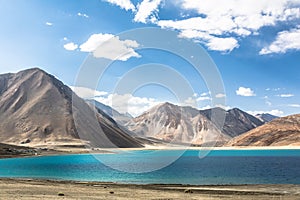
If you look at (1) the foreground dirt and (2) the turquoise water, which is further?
(2) the turquoise water

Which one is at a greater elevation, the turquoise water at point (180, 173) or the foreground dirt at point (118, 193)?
the turquoise water at point (180, 173)

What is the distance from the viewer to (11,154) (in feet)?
621

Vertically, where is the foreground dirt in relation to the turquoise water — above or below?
below

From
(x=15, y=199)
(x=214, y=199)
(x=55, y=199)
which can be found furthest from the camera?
(x=214, y=199)

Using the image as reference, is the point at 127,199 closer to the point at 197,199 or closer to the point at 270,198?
the point at 197,199

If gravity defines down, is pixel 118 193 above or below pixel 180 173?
below

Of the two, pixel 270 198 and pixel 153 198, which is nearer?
pixel 153 198

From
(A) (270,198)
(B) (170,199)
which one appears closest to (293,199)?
(A) (270,198)

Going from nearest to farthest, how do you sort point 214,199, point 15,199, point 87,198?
point 15,199 < point 87,198 < point 214,199

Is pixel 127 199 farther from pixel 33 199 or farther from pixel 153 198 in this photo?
pixel 33 199

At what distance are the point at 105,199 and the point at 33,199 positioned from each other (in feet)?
23.4

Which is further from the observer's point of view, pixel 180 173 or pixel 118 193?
pixel 180 173

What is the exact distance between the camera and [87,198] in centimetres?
3581

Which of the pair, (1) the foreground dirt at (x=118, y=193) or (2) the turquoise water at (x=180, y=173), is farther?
(2) the turquoise water at (x=180, y=173)
